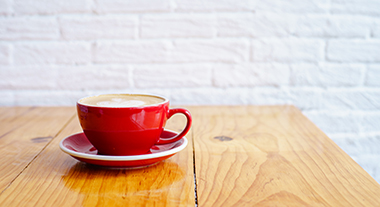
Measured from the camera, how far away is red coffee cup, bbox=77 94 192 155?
0.52 metres

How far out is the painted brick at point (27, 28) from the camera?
1.10 m

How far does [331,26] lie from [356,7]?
10 centimetres

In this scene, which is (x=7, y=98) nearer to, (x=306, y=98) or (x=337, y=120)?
(x=306, y=98)

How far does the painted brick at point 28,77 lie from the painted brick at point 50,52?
2 centimetres

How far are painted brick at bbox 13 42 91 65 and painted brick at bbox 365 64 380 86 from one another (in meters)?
0.89

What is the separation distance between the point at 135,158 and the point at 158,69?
0.66 metres

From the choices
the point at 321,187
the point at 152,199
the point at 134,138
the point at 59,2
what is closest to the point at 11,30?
the point at 59,2

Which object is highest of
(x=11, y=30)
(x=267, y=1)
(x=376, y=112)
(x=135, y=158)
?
(x=267, y=1)

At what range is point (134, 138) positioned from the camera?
0.54 meters

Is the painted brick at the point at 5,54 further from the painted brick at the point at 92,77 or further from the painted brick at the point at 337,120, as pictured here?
the painted brick at the point at 337,120

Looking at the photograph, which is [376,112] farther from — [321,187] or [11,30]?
[11,30]

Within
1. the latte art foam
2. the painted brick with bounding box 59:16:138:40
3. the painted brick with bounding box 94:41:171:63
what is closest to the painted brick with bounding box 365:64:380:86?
the painted brick with bounding box 94:41:171:63

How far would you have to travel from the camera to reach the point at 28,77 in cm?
113

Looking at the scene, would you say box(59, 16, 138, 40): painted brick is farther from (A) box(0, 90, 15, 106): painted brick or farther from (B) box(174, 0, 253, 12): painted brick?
(A) box(0, 90, 15, 106): painted brick
